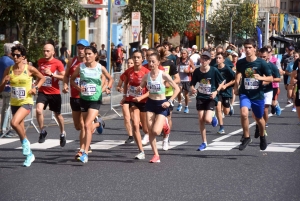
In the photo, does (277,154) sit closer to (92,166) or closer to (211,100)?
(211,100)

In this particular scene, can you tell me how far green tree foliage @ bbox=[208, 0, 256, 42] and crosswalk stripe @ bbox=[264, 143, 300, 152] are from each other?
6294cm

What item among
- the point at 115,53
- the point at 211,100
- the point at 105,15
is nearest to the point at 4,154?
the point at 211,100

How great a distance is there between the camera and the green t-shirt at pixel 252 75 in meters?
13.2

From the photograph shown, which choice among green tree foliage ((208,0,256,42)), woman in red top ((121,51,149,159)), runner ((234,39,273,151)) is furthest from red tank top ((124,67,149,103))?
green tree foliage ((208,0,256,42))

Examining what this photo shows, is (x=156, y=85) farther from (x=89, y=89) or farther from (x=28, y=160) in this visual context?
(x=28, y=160)

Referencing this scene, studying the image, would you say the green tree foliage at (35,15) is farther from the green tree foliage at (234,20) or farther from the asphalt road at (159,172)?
the green tree foliage at (234,20)

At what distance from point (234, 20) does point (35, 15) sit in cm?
5110

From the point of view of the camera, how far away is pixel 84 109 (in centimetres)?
1257

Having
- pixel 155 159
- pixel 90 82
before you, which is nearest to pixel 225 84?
pixel 155 159

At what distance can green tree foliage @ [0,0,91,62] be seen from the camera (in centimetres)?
2912

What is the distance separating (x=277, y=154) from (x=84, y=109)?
3172 millimetres

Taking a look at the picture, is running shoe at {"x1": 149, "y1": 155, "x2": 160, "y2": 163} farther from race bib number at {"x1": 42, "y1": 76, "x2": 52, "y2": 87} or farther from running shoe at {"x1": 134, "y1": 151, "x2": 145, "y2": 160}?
race bib number at {"x1": 42, "y1": 76, "x2": 52, "y2": 87}

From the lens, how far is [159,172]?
451 inches

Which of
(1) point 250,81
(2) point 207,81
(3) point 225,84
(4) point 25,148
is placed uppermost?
(1) point 250,81
